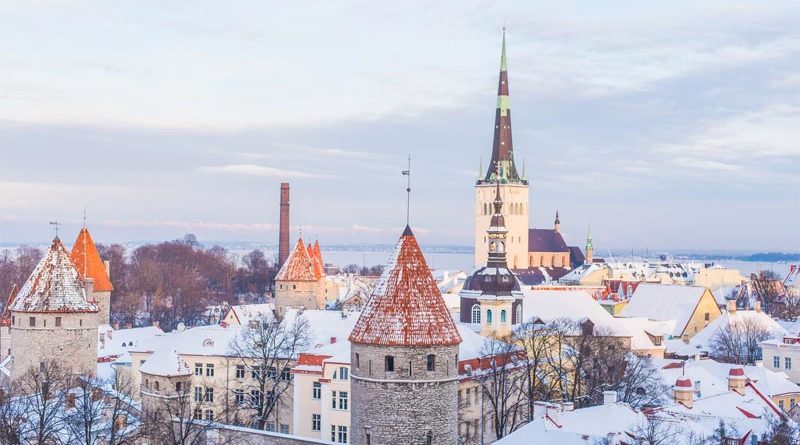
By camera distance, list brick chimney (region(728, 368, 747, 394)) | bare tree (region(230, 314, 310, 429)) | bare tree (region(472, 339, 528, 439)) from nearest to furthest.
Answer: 1. brick chimney (region(728, 368, 747, 394))
2. bare tree (region(472, 339, 528, 439))
3. bare tree (region(230, 314, 310, 429))

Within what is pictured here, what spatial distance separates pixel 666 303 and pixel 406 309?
52.3 m

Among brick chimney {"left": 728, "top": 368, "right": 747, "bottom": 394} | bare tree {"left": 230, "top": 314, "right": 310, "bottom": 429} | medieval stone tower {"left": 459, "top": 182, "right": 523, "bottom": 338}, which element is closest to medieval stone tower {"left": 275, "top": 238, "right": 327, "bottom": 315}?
medieval stone tower {"left": 459, "top": 182, "right": 523, "bottom": 338}

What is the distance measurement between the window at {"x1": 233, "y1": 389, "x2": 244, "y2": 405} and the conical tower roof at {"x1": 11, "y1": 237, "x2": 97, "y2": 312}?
22.2 feet

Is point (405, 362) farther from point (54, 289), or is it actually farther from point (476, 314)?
point (476, 314)

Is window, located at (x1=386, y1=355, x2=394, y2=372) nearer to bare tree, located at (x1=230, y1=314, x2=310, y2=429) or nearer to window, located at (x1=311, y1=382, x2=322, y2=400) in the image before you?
window, located at (x1=311, y1=382, x2=322, y2=400)

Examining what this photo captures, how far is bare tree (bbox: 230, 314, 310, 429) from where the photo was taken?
43.8m

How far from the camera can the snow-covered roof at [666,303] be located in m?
72.7

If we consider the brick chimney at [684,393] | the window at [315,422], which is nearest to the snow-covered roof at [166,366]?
the window at [315,422]

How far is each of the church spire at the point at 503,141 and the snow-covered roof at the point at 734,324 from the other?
44.1 metres

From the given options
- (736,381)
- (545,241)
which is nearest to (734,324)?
(736,381)

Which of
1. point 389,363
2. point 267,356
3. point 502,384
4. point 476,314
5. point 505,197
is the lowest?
point 502,384

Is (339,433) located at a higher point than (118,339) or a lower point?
lower

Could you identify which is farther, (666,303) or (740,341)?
(666,303)

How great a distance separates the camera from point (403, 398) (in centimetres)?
2541
